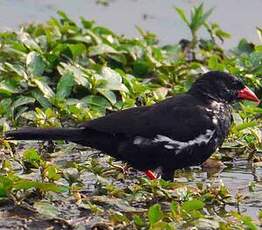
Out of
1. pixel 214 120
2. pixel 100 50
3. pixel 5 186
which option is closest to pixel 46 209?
pixel 5 186

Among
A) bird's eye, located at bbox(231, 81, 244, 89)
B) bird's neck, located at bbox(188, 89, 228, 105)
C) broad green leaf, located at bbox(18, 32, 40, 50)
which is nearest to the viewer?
bird's neck, located at bbox(188, 89, 228, 105)

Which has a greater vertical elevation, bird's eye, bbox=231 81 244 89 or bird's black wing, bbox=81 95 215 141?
bird's eye, bbox=231 81 244 89

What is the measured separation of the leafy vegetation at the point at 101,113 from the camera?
6.22 metres

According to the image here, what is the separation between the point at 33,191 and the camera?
636 cm

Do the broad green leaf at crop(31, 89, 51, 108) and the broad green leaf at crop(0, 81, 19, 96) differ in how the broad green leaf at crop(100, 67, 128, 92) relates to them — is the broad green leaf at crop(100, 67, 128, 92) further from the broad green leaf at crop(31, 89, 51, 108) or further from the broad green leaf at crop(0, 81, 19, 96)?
the broad green leaf at crop(0, 81, 19, 96)

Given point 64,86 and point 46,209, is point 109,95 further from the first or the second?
point 46,209

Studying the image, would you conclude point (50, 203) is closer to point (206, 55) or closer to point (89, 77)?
point (89, 77)

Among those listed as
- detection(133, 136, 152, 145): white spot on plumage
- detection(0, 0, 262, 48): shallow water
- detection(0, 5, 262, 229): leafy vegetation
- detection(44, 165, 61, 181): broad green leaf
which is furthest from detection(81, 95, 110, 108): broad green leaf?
detection(0, 0, 262, 48): shallow water

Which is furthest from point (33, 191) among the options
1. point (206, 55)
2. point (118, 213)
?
point (206, 55)

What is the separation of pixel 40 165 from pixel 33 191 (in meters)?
0.49

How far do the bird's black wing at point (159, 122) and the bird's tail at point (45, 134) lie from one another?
9cm

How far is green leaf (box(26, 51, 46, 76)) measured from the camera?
8547 mm

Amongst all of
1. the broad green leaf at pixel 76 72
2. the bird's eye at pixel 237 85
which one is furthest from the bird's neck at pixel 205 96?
the broad green leaf at pixel 76 72

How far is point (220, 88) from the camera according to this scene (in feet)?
25.1
